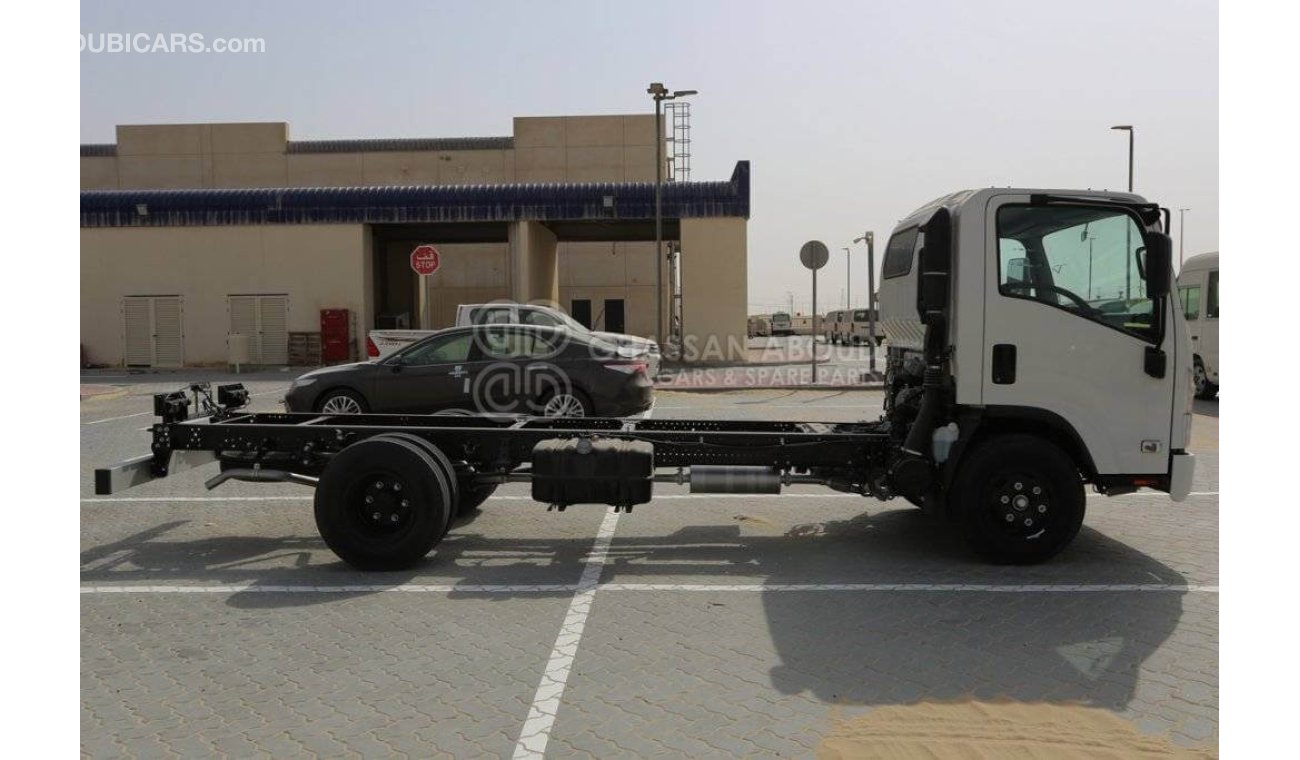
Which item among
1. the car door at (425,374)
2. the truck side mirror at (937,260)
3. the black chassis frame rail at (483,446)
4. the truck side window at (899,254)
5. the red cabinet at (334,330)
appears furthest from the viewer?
the red cabinet at (334,330)

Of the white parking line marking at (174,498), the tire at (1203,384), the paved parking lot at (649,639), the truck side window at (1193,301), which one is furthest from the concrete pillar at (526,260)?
the paved parking lot at (649,639)

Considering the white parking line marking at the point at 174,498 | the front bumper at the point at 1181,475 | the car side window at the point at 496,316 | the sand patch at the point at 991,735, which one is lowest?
the sand patch at the point at 991,735

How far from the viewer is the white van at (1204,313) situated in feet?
57.4

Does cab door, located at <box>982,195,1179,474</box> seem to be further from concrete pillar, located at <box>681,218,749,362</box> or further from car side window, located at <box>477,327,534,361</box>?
concrete pillar, located at <box>681,218,749,362</box>

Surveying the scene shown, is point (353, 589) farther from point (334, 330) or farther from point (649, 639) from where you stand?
point (334, 330)

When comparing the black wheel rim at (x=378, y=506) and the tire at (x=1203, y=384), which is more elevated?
the tire at (x=1203, y=384)

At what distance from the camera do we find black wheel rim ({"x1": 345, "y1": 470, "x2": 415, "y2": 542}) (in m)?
6.42

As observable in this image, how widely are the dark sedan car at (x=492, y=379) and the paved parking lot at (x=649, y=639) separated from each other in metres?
3.95

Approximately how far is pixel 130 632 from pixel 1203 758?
5284 mm

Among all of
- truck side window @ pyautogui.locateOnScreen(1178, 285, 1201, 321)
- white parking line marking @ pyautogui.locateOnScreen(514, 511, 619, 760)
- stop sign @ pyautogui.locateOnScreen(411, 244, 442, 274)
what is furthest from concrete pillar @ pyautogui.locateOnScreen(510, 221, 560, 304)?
white parking line marking @ pyautogui.locateOnScreen(514, 511, 619, 760)

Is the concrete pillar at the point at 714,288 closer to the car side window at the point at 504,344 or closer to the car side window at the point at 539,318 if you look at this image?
the car side window at the point at 539,318

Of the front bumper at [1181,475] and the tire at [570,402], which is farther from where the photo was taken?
the tire at [570,402]

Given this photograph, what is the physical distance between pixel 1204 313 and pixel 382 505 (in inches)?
650

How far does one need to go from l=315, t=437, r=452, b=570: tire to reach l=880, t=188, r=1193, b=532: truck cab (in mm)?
3454
